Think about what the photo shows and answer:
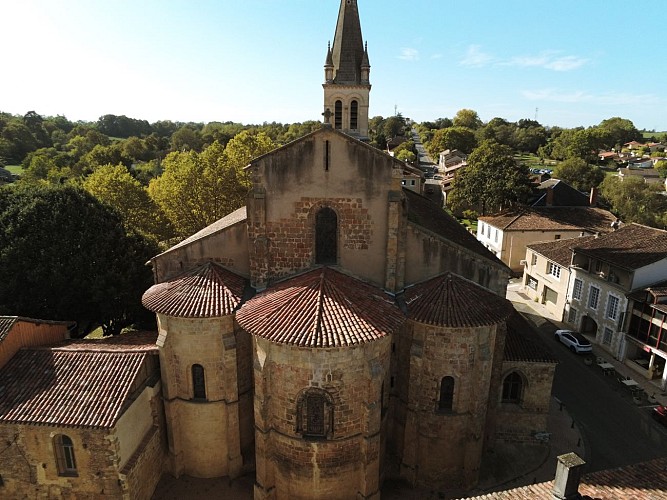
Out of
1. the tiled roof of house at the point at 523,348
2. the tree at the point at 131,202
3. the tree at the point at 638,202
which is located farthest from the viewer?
the tree at the point at 638,202

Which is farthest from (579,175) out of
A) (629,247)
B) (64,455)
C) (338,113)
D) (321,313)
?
(64,455)

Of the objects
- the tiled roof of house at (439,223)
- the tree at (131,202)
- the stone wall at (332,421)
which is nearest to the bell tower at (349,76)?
the tiled roof of house at (439,223)

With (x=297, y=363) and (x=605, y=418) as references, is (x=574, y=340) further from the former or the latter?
(x=297, y=363)

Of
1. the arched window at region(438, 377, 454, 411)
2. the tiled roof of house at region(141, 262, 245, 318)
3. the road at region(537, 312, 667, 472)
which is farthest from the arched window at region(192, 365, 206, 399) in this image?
the road at region(537, 312, 667, 472)

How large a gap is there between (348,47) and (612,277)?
24.9 m

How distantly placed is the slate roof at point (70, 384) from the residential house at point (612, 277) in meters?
31.0

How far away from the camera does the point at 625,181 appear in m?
59.8

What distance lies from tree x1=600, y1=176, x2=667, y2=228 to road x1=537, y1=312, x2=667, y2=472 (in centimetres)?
3221

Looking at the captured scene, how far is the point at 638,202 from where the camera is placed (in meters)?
56.8

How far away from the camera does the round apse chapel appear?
16.9 metres

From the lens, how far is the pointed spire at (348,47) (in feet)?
86.8

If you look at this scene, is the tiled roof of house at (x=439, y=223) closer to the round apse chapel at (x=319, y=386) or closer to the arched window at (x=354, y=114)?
the arched window at (x=354, y=114)

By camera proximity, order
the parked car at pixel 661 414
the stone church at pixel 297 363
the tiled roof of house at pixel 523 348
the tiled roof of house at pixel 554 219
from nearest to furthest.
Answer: the stone church at pixel 297 363 < the tiled roof of house at pixel 523 348 < the parked car at pixel 661 414 < the tiled roof of house at pixel 554 219

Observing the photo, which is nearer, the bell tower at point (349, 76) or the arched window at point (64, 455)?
the arched window at point (64, 455)
